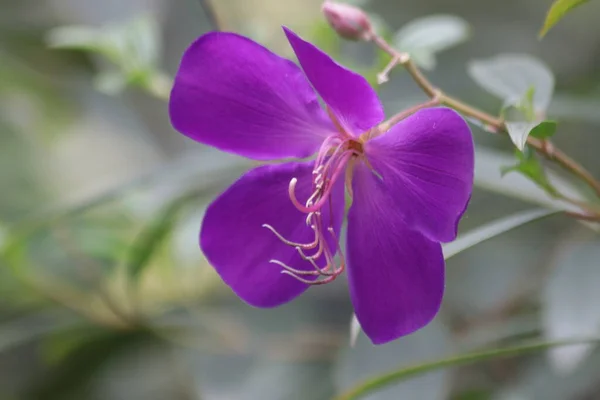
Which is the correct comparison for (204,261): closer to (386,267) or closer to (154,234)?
(154,234)

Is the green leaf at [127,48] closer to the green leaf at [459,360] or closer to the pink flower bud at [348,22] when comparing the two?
the pink flower bud at [348,22]

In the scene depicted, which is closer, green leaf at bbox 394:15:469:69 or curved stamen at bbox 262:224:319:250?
curved stamen at bbox 262:224:319:250

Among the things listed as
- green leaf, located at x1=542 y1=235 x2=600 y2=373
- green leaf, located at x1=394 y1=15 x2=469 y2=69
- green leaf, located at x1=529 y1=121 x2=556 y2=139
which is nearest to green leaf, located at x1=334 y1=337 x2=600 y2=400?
green leaf, located at x1=542 y1=235 x2=600 y2=373

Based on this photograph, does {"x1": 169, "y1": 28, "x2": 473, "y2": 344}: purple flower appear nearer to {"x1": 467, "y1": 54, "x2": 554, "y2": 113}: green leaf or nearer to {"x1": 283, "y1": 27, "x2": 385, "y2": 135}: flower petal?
{"x1": 283, "y1": 27, "x2": 385, "y2": 135}: flower petal

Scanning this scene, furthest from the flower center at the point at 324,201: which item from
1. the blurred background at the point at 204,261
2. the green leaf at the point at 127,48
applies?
the green leaf at the point at 127,48

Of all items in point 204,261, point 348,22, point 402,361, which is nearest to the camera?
point 348,22

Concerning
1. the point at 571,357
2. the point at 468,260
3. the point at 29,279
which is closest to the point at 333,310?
the point at 468,260

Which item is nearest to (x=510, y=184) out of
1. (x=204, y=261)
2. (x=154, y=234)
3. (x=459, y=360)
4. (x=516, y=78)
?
(x=516, y=78)
